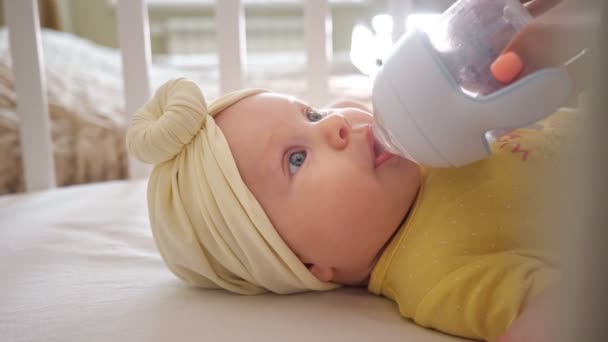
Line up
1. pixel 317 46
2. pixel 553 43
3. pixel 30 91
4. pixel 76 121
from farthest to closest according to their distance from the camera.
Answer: pixel 76 121
pixel 317 46
pixel 30 91
pixel 553 43

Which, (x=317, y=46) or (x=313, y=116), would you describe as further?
(x=317, y=46)

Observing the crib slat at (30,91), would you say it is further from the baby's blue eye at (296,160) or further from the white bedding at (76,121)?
the baby's blue eye at (296,160)

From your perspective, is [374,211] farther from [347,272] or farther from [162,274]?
[162,274]

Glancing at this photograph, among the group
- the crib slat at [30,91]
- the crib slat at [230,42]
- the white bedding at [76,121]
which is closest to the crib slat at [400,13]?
the white bedding at [76,121]

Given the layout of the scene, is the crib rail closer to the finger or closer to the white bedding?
the white bedding

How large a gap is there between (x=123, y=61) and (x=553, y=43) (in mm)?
1015

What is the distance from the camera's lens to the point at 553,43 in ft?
1.23

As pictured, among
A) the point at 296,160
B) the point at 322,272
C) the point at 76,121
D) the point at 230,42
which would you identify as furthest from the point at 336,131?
the point at 76,121

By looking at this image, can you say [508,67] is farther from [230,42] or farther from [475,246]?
[230,42]

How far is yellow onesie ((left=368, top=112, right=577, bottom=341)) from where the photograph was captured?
0.59 m

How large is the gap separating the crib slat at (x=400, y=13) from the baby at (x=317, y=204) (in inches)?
22.4

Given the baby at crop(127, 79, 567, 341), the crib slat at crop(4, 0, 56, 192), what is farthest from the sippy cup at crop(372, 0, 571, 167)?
the crib slat at crop(4, 0, 56, 192)

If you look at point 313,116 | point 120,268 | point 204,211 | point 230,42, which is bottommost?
point 120,268

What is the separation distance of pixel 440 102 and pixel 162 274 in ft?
1.61
